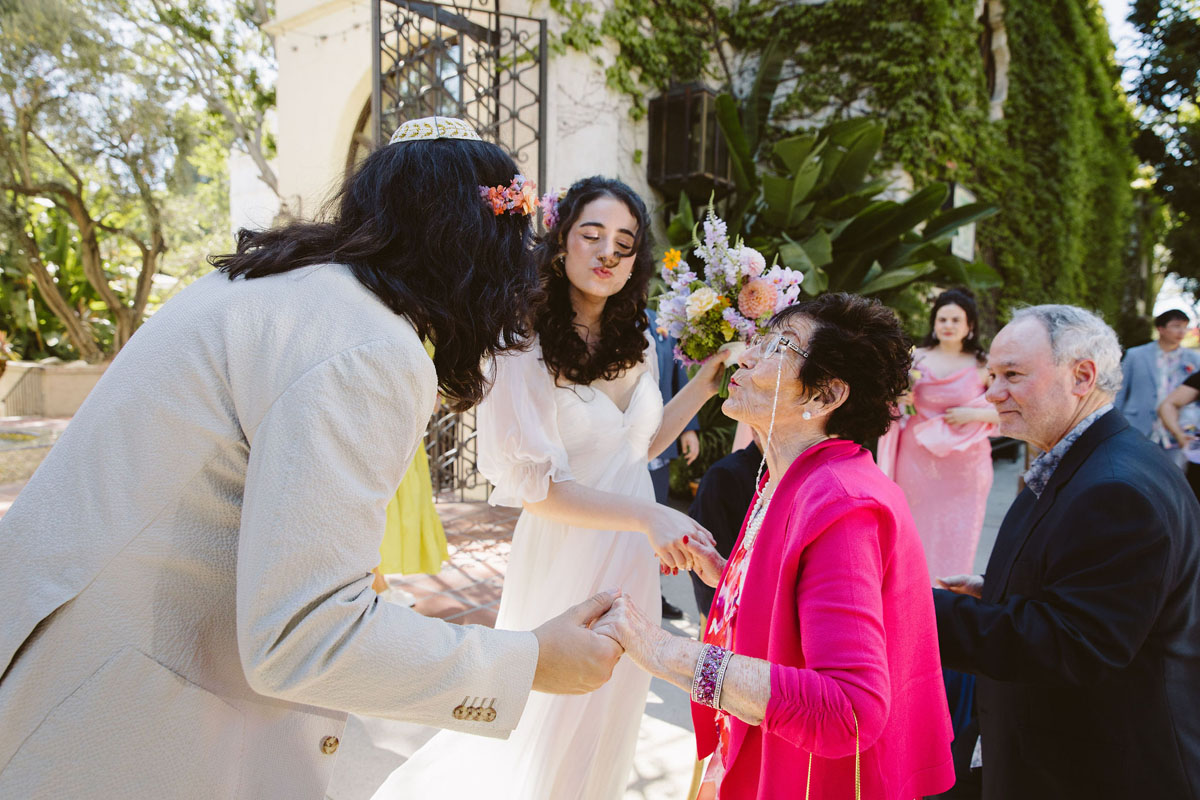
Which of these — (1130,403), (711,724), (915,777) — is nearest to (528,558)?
(711,724)

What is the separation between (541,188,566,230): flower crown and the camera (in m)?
2.64

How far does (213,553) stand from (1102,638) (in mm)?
1841

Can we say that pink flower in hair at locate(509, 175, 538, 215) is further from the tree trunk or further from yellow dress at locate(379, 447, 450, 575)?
the tree trunk

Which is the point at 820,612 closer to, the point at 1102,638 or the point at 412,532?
the point at 1102,638

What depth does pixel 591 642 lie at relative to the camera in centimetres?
127

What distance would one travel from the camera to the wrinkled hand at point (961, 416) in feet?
15.5

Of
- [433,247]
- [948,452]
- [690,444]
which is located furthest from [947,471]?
[433,247]

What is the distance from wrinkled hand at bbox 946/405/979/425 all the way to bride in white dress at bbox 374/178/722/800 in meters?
2.76

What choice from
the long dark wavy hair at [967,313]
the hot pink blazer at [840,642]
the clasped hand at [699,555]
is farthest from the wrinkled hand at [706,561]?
the long dark wavy hair at [967,313]

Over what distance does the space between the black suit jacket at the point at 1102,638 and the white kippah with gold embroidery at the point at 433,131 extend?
1.59 m

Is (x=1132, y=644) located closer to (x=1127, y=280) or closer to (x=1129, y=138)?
(x=1129, y=138)

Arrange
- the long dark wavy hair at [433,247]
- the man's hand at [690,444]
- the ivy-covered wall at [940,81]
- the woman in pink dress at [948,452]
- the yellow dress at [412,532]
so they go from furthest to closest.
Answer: the ivy-covered wall at [940,81] → the woman in pink dress at [948,452] → the man's hand at [690,444] → the yellow dress at [412,532] → the long dark wavy hair at [433,247]

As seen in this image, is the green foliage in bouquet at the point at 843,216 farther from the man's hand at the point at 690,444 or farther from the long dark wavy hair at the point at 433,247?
the long dark wavy hair at the point at 433,247

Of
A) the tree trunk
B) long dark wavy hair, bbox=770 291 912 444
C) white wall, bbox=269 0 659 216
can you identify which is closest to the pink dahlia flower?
long dark wavy hair, bbox=770 291 912 444
